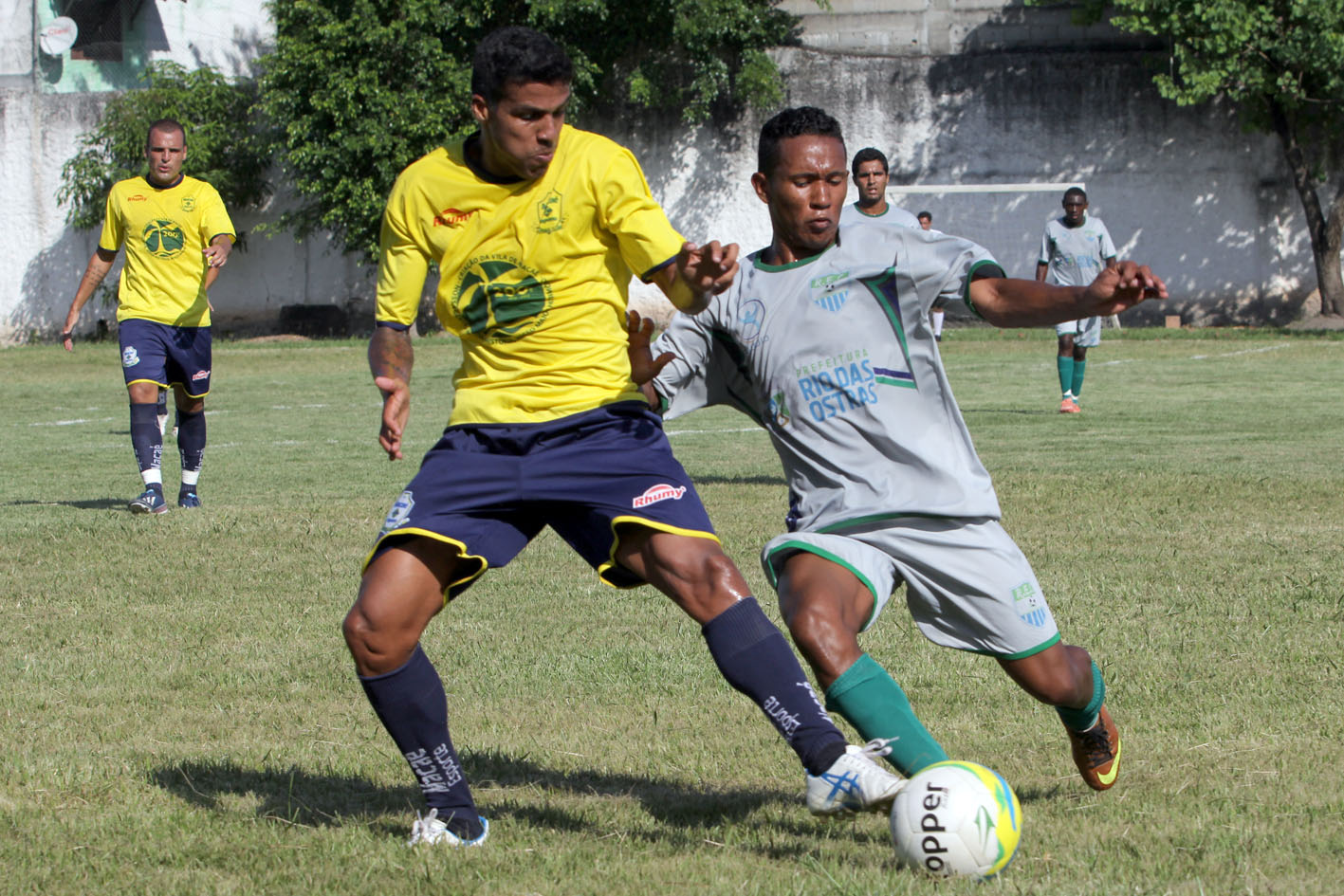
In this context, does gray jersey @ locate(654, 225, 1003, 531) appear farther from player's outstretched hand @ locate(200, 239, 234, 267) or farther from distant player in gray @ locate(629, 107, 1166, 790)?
player's outstretched hand @ locate(200, 239, 234, 267)

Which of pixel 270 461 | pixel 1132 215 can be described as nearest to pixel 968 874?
pixel 270 461

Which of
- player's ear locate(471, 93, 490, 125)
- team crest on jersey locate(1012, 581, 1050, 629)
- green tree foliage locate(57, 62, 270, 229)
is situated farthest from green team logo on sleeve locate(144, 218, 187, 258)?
green tree foliage locate(57, 62, 270, 229)

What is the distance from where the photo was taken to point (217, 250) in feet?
30.8

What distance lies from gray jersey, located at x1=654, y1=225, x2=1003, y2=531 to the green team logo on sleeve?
21.3ft

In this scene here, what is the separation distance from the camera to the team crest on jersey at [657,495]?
365cm

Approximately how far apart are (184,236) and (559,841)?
6974 mm

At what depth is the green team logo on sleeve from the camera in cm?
964

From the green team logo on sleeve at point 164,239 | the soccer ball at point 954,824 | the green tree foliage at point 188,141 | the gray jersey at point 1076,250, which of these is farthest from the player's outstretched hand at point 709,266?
the green tree foliage at point 188,141

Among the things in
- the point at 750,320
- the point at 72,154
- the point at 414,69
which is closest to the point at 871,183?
the point at 750,320

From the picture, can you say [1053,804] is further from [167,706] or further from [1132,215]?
[1132,215]

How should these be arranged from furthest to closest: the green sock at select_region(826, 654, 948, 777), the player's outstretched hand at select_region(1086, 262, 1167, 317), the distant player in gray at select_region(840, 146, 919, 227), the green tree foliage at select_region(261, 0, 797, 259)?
the green tree foliage at select_region(261, 0, 797, 259) → the distant player in gray at select_region(840, 146, 919, 227) → the green sock at select_region(826, 654, 948, 777) → the player's outstretched hand at select_region(1086, 262, 1167, 317)

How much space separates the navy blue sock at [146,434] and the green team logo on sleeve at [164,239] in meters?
0.95

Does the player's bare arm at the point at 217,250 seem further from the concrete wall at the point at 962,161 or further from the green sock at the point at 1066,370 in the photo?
the concrete wall at the point at 962,161

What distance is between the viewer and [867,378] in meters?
3.84
